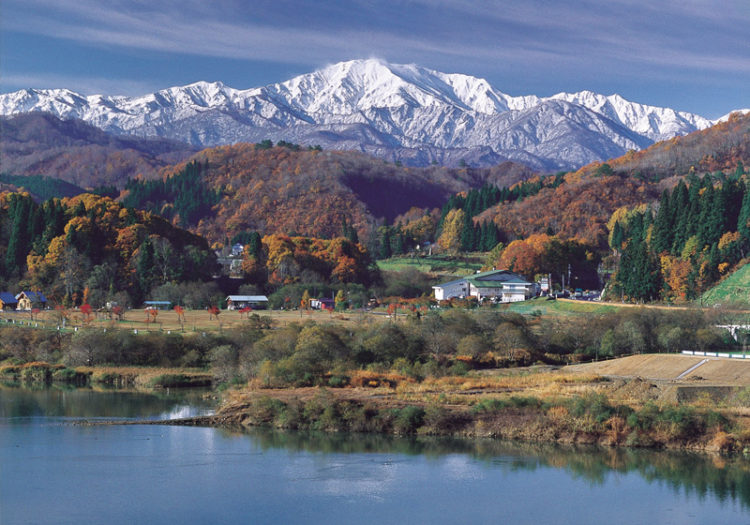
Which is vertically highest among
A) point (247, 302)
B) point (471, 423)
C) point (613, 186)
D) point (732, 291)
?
point (613, 186)


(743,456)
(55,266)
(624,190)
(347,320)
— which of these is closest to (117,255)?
(55,266)

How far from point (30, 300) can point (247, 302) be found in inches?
727

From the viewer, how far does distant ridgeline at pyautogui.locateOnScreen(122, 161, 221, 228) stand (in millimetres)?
182500

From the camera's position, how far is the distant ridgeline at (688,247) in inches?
3246

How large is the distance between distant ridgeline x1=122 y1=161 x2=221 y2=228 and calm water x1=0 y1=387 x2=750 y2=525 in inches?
5655

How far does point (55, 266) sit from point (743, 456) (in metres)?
68.3

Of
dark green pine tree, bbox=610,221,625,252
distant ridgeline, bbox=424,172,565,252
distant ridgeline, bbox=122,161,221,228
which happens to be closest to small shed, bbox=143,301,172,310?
dark green pine tree, bbox=610,221,625,252

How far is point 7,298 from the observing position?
84125 millimetres

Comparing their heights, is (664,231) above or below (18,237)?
above

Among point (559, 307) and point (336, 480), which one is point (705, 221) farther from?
point (336, 480)

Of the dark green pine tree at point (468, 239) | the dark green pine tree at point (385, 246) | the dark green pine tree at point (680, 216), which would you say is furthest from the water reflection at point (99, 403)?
the dark green pine tree at point (385, 246)

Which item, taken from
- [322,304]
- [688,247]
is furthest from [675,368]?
[322,304]

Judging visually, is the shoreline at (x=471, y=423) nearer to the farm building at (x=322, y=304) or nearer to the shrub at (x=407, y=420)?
the shrub at (x=407, y=420)

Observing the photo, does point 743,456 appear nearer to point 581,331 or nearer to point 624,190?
point 581,331
